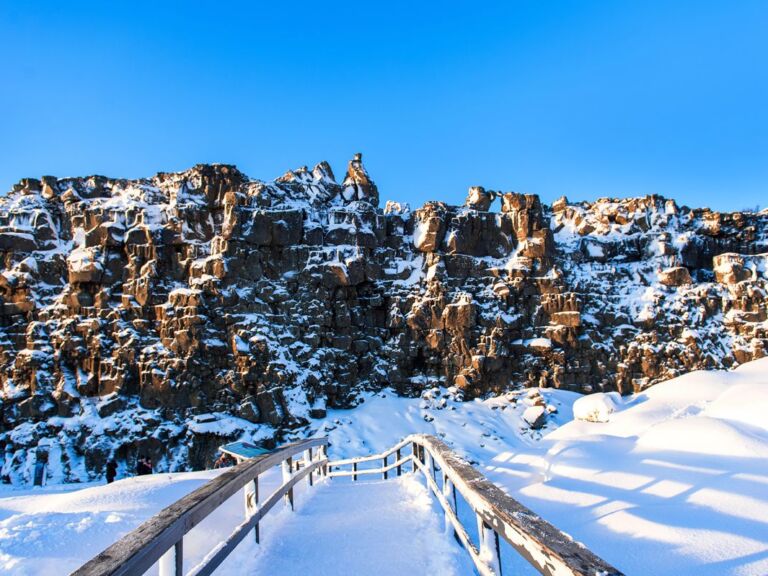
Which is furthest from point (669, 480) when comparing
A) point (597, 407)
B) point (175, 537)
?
point (597, 407)

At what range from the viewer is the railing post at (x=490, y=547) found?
246 centimetres

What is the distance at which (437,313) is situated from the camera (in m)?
35.7

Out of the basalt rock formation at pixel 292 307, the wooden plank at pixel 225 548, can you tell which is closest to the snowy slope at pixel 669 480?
the wooden plank at pixel 225 548

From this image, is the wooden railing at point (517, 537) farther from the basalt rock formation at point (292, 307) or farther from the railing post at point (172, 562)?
the basalt rock formation at point (292, 307)

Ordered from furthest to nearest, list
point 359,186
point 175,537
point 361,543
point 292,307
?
point 359,186, point 292,307, point 361,543, point 175,537

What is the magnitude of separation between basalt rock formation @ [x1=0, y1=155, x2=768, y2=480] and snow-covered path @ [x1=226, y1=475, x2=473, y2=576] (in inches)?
986

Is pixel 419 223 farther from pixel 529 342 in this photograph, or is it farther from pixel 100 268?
pixel 100 268

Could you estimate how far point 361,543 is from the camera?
389 cm

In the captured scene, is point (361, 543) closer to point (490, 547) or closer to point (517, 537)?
point (490, 547)

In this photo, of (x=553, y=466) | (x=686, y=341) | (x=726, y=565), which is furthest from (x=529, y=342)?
(x=726, y=565)

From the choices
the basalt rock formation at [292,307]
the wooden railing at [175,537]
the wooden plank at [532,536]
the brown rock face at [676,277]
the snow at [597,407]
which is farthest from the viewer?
the brown rock face at [676,277]

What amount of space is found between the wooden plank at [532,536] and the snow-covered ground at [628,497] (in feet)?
2.84

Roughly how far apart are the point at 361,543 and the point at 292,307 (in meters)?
31.2

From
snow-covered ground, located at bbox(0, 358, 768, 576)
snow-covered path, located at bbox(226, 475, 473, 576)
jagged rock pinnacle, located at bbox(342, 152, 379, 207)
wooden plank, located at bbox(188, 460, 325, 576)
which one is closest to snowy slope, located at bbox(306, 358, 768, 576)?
snow-covered ground, located at bbox(0, 358, 768, 576)
